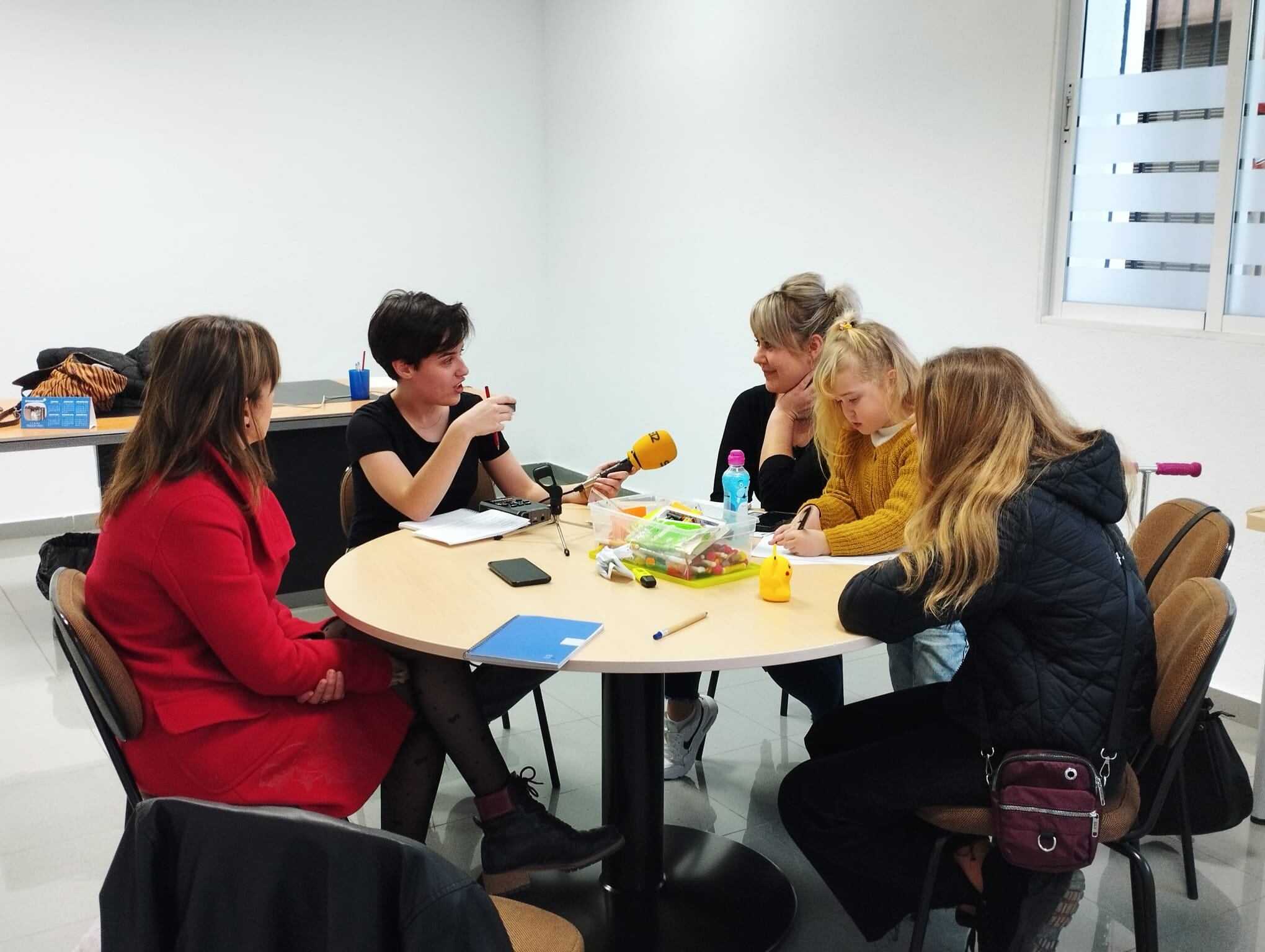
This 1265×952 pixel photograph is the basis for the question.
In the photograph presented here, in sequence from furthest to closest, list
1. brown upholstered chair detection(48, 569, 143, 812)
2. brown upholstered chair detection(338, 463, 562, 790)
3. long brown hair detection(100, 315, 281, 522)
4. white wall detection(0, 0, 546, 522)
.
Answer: white wall detection(0, 0, 546, 522) → brown upholstered chair detection(338, 463, 562, 790) → long brown hair detection(100, 315, 281, 522) → brown upholstered chair detection(48, 569, 143, 812)

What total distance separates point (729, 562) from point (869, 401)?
522 mm

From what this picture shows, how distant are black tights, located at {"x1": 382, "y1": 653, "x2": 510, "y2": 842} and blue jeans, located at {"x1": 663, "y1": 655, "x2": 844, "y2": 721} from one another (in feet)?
2.52

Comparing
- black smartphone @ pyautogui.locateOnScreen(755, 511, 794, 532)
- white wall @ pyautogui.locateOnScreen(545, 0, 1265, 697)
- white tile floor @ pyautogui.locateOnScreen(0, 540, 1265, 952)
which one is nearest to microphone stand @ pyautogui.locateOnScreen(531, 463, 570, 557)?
black smartphone @ pyautogui.locateOnScreen(755, 511, 794, 532)

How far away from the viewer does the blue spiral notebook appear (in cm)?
186

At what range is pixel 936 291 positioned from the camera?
4.38 m

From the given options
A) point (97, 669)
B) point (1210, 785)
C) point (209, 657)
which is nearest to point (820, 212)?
point (1210, 785)

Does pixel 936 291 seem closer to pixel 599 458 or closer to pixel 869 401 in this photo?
pixel 869 401

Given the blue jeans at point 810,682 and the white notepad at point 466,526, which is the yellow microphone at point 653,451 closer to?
the white notepad at point 466,526

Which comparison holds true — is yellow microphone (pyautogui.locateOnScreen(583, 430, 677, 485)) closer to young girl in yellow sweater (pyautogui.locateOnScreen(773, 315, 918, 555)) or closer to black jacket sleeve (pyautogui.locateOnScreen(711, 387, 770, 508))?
young girl in yellow sweater (pyautogui.locateOnScreen(773, 315, 918, 555))

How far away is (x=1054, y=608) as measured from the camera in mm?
1895

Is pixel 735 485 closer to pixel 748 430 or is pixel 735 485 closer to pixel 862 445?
pixel 862 445

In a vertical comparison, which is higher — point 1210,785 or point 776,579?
point 776,579

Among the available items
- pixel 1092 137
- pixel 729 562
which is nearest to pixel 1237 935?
pixel 729 562

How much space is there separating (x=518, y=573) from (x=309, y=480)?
7.99 ft
